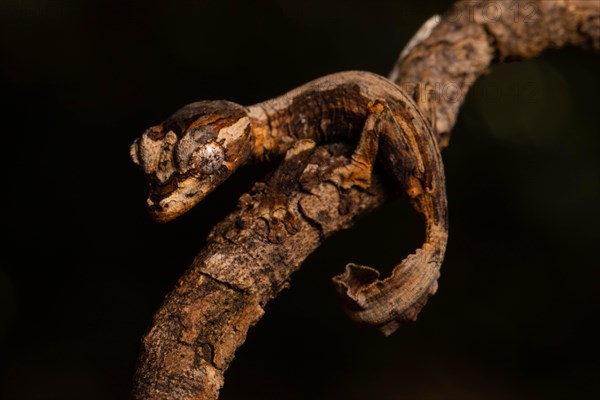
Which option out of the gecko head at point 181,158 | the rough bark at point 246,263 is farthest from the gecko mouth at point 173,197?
the rough bark at point 246,263

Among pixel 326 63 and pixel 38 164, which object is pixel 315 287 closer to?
pixel 326 63

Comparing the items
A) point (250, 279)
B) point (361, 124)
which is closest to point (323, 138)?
point (361, 124)

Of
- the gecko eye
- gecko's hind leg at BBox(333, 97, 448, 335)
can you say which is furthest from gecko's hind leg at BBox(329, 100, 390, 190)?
the gecko eye

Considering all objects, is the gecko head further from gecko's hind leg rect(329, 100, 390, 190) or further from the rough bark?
gecko's hind leg rect(329, 100, 390, 190)

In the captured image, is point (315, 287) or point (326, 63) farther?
point (315, 287)

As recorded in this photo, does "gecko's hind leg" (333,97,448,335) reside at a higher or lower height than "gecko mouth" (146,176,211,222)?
lower

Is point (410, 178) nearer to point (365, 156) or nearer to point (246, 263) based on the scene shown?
point (365, 156)

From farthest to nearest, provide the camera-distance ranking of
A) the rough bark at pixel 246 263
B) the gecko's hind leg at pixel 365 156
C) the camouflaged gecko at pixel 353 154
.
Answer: the gecko's hind leg at pixel 365 156 < the camouflaged gecko at pixel 353 154 < the rough bark at pixel 246 263

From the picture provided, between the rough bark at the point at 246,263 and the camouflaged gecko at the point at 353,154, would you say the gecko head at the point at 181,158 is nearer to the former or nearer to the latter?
the camouflaged gecko at the point at 353,154
